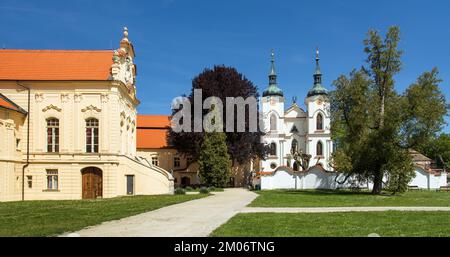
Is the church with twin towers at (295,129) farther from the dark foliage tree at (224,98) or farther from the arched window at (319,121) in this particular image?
the dark foliage tree at (224,98)

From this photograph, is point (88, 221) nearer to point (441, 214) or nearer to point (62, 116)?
point (441, 214)

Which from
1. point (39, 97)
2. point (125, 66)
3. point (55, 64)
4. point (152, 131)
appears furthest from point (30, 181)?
point (152, 131)

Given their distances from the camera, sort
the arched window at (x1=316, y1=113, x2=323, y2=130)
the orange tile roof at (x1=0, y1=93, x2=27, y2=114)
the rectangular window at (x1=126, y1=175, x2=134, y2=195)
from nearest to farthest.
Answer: the orange tile roof at (x1=0, y1=93, x2=27, y2=114) < the rectangular window at (x1=126, y1=175, x2=134, y2=195) < the arched window at (x1=316, y1=113, x2=323, y2=130)

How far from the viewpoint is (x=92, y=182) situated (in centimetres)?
3272

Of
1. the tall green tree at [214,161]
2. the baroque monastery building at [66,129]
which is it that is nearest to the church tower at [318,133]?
the tall green tree at [214,161]

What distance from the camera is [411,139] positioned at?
106 ft

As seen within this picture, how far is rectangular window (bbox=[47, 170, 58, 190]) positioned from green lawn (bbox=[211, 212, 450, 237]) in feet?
70.4

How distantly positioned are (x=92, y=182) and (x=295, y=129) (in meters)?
47.6

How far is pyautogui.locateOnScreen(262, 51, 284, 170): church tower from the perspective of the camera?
7206 centimetres

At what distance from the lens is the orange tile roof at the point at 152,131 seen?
58656mm

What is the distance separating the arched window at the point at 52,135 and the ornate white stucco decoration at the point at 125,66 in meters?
5.48

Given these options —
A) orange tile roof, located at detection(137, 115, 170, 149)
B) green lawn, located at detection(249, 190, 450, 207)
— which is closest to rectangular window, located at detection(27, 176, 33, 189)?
green lawn, located at detection(249, 190, 450, 207)

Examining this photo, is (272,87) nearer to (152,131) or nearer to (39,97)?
(152,131)

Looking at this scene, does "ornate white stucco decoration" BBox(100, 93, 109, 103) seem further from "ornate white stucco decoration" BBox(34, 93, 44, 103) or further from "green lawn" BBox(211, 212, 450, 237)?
"green lawn" BBox(211, 212, 450, 237)
